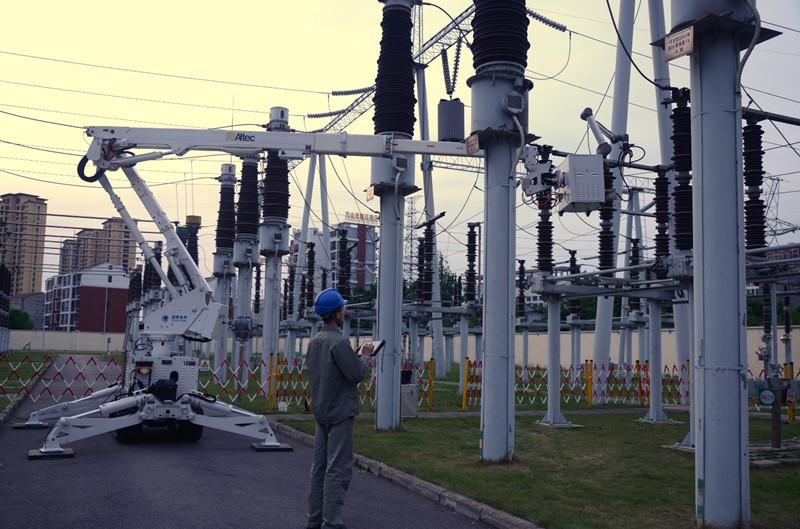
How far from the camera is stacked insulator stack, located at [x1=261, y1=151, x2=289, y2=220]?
26.1 meters

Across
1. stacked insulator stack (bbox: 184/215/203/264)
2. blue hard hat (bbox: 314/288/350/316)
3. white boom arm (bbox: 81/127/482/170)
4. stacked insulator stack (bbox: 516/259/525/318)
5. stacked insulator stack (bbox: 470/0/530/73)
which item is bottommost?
blue hard hat (bbox: 314/288/350/316)

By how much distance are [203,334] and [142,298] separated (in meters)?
38.0

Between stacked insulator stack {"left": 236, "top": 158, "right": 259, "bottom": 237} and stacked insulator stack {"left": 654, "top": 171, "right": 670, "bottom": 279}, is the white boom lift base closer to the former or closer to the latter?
stacked insulator stack {"left": 654, "top": 171, "right": 670, "bottom": 279}

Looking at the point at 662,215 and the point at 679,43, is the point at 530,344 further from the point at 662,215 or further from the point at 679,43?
the point at 679,43

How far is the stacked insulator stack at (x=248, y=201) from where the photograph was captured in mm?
27047

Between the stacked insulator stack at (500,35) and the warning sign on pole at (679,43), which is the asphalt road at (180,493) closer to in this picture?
the warning sign on pole at (679,43)

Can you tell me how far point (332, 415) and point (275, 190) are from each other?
801 inches

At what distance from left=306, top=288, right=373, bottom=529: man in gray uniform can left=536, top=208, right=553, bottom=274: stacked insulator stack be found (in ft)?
38.0

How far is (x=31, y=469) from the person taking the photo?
1034 cm

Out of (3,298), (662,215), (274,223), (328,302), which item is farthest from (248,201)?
(3,298)

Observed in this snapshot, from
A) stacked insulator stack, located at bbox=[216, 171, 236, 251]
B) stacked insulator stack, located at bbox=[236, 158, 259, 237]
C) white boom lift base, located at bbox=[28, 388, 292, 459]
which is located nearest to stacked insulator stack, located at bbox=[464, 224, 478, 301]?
stacked insulator stack, located at bbox=[236, 158, 259, 237]

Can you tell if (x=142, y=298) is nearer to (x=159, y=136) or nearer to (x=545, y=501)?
(x=159, y=136)

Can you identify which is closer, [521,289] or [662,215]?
[662,215]

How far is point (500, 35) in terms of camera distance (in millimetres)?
11438
